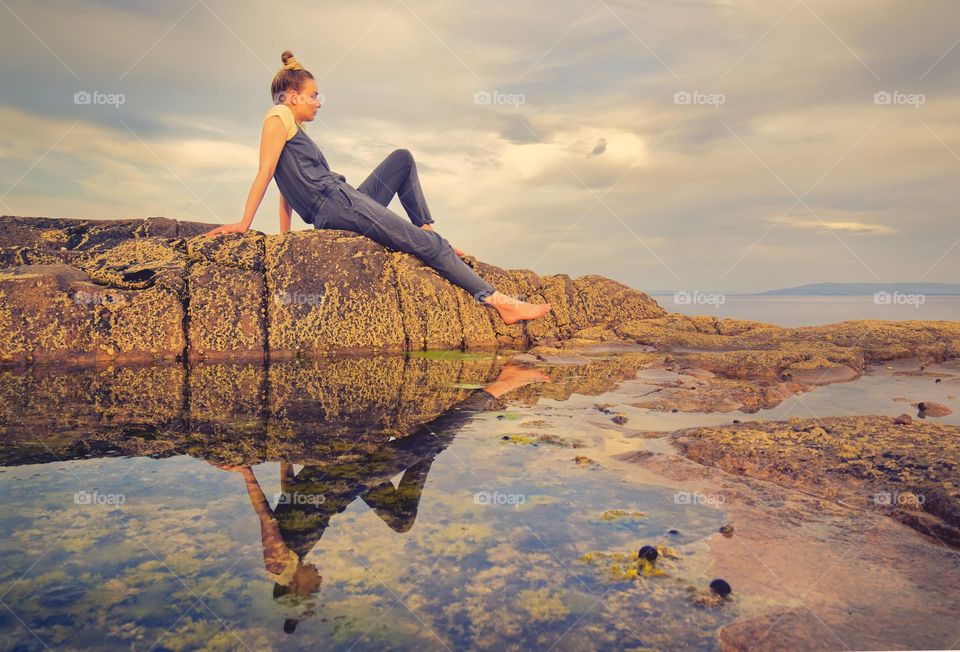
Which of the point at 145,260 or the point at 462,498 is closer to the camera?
the point at 462,498

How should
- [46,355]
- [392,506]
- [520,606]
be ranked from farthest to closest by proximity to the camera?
[46,355], [392,506], [520,606]

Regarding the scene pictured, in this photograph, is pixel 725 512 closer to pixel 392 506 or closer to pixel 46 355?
pixel 392 506

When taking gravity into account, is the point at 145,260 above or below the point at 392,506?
above

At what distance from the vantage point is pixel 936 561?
1.82 metres

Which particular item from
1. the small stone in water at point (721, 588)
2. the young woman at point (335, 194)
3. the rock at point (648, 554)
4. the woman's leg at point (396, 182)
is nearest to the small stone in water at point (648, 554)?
the rock at point (648, 554)

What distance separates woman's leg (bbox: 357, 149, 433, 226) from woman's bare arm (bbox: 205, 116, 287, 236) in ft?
4.27

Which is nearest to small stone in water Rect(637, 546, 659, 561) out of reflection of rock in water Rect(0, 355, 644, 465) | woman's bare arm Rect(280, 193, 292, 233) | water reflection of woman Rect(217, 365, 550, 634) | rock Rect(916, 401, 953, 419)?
water reflection of woman Rect(217, 365, 550, 634)

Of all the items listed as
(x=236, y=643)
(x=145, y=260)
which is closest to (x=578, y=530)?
(x=236, y=643)

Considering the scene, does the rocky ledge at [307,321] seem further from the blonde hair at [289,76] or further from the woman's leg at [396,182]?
the blonde hair at [289,76]

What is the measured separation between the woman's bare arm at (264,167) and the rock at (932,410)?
6.17m

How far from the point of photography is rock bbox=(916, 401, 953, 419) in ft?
12.4

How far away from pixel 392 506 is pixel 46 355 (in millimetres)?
5436

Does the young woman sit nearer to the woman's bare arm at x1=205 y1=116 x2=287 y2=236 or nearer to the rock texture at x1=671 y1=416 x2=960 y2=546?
the woman's bare arm at x1=205 y1=116 x2=287 y2=236

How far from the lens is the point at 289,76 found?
6363 mm
